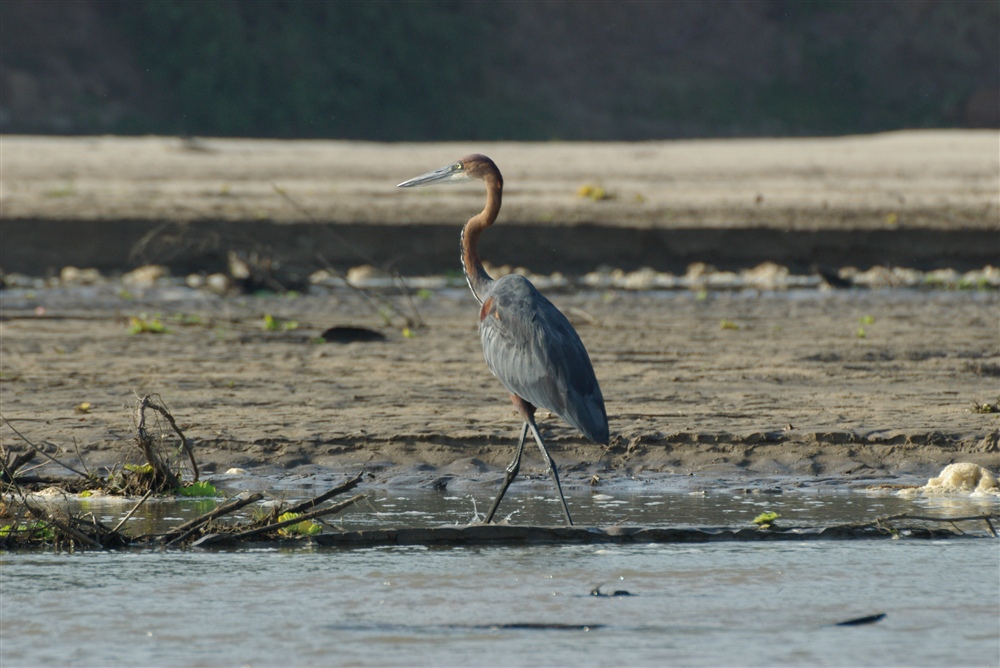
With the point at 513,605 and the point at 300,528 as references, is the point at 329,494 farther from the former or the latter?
the point at 513,605

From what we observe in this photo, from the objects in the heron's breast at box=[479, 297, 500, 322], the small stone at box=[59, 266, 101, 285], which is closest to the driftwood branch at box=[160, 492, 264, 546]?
the heron's breast at box=[479, 297, 500, 322]

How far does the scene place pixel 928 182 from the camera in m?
20.7

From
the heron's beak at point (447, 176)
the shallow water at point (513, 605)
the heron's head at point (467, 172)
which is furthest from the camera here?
the heron's beak at point (447, 176)

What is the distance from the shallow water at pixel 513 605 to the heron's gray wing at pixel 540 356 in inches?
20.5

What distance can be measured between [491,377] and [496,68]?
3895 cm

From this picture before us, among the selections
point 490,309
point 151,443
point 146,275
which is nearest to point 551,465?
point 490,309

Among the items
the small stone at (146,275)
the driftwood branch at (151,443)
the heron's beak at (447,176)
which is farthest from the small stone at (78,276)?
the driftwood branch at (151,443)

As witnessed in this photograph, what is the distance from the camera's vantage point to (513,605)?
14.2 ft

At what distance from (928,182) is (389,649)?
18.2 metres

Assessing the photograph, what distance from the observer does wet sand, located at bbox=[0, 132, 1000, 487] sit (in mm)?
6574

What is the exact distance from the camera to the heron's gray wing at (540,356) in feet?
17.4

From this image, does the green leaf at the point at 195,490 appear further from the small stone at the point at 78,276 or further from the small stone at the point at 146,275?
the small stone at the point at 78,276

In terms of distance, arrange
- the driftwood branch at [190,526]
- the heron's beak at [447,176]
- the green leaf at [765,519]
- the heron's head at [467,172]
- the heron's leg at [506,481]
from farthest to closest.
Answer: the heron's beak at [447,176] → the heron's head at [467,172] → the heron's leg at [506,481] → the green leaf at [765,519] → the driftwood branch at [190,526]

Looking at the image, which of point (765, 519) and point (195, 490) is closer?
point (765, 519)
